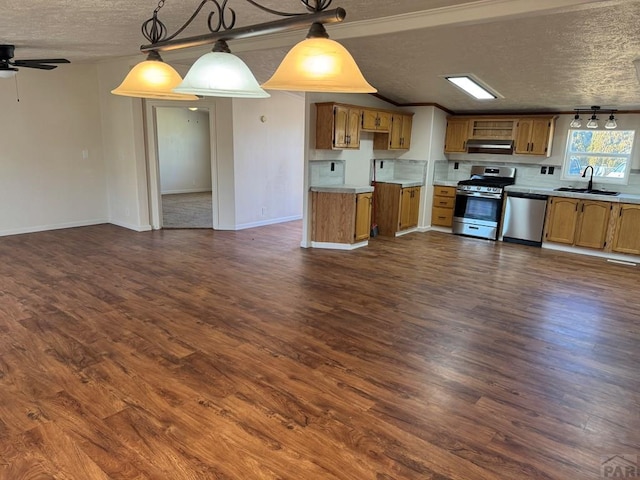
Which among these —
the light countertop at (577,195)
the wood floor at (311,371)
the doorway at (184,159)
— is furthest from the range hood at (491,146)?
the doorway at (184,159)

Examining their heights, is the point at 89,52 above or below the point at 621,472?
above

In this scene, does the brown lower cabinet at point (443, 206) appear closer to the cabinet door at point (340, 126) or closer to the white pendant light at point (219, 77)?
the cabinet door at point (340, 126)

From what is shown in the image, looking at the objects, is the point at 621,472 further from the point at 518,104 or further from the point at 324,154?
the point at 518,104

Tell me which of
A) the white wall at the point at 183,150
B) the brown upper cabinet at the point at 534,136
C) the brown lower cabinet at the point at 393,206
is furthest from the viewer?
the white wall at the point at 183,150

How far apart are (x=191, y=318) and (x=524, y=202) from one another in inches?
205

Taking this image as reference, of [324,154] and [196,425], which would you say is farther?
[324,154]

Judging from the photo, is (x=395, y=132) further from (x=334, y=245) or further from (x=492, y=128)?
(x=334, y=245)

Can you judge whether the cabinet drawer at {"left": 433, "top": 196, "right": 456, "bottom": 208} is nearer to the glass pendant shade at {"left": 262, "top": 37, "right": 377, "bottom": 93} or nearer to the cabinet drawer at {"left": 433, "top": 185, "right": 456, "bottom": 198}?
the cabinet drawer at {"left": 433, "top": 185, "right": 456, "bottom": 198}

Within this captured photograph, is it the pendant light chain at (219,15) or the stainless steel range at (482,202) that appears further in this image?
the stainless steel range at (482,202)

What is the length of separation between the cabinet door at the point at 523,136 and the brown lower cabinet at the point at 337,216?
8.60 feet

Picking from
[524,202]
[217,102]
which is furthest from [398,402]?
[217,102]

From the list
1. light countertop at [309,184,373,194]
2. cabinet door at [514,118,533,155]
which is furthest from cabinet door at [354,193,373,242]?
cabinet door at [514,118,533,155]

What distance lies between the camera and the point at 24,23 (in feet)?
12.6

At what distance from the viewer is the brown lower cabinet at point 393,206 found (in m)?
6.93
